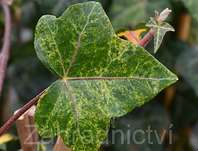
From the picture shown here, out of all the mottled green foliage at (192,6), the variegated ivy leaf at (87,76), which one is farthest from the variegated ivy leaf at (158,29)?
the mottled green foliage at (192,6)

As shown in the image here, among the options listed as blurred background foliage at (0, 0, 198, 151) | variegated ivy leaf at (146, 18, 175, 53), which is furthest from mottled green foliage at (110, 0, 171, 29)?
variegated ivy leaf at (146, 18, 175, 53)

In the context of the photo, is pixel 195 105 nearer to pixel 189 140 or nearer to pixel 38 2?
pixel 189 140

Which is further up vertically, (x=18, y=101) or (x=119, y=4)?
(x=119, y=4)

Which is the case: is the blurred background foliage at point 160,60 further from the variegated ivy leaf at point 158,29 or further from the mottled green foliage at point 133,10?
the variegated ivy leaf at point 158,29

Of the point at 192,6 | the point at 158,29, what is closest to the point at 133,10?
the point at 192,6

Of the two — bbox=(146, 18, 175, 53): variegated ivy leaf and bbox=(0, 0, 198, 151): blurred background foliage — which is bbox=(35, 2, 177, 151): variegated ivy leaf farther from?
bbox=(0, 0, 198, 151): blurred background foliage

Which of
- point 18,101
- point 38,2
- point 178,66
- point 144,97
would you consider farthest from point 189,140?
point 144,97

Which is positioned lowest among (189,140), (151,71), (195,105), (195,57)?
(189,140)

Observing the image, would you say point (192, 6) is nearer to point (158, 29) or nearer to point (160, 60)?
point (160, 60)
